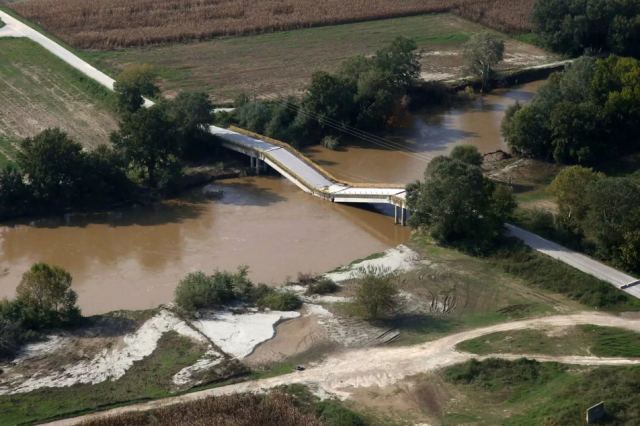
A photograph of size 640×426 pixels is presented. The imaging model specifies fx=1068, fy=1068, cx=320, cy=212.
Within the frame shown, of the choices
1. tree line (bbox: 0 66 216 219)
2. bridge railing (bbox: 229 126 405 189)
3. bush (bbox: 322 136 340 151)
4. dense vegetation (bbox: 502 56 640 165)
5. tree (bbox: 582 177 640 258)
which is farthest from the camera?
bush (bbox: 322 136 340 151)

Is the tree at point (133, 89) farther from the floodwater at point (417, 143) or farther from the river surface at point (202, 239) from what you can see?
the floodwater at point (417, 143)

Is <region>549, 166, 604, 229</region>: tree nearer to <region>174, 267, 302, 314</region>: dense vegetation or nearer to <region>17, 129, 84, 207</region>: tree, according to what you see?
<region>174, 267, 302, 314</region>: dense vegetation

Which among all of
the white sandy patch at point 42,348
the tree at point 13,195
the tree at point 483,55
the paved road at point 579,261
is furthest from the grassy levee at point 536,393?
the tree at point 483,55

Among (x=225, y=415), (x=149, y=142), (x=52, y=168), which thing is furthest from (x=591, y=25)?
(x=225, y=415)

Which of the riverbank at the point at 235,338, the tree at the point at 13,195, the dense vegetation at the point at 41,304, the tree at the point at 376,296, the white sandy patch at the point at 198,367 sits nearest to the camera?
the riverbank at the point at 235,338

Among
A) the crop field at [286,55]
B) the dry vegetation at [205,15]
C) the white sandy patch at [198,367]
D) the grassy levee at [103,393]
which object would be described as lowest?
the grassy levee at [103,393]

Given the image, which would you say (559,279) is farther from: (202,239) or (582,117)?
(202,239)

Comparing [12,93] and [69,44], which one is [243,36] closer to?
[69,44]

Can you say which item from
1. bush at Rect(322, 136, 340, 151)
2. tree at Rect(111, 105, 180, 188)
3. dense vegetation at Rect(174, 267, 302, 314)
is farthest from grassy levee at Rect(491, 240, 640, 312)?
tree at Rect(111, 105, 180, 188)
